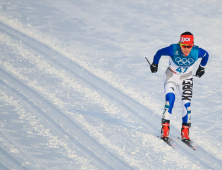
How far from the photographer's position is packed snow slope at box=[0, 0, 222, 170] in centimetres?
505

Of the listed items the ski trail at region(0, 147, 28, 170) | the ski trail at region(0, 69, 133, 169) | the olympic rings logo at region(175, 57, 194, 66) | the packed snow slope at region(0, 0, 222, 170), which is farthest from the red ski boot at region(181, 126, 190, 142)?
the ski trail at region(0, 147, 28, 170)

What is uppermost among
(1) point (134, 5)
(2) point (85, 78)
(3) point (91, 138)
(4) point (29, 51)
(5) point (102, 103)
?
(1) point (134, 5)

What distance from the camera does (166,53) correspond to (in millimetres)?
5312

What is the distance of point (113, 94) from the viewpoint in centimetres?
695

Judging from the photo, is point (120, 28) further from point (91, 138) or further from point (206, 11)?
point (91, 138)

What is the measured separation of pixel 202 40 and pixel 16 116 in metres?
6.74

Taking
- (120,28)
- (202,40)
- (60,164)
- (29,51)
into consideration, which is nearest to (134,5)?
(120,28)

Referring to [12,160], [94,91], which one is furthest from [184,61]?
[12,160]

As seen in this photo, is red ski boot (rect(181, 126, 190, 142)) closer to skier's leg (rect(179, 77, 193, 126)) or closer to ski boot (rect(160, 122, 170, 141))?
skier's leg (rect(179, 77, 193, 126))

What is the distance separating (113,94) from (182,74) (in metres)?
1.90

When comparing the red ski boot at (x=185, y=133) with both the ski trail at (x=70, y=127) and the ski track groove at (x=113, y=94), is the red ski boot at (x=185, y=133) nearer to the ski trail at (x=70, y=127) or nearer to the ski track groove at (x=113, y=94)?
the ski track groove at (x=113, y=94)

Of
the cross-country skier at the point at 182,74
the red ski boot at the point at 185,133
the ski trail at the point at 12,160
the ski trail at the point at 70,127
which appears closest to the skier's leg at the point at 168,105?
the cross-country skier at the point at 182,74

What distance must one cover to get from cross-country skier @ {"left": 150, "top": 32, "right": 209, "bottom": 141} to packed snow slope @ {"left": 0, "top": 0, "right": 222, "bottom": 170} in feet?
1.28

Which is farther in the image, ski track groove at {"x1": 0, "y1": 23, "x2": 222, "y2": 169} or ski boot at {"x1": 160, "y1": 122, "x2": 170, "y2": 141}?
ski boot at {"x1": 160, "y1": 122, "x2": 170, "y2": 141}
